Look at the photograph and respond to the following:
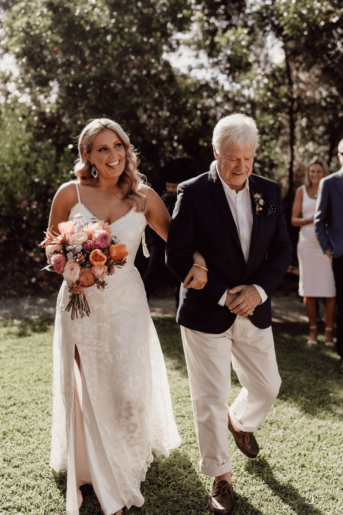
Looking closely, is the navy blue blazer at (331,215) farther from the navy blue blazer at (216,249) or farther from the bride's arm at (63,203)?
the bride's arm at (63,203)

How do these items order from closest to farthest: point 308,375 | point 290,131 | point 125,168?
point 125,168 → point 308,375 → point 290,131

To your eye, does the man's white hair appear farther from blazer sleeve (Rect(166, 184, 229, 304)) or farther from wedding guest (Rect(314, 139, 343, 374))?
wedding guest (Rect(314, 139, 343, 374))

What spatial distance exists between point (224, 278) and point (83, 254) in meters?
0.93

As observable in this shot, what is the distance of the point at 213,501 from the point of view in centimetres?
292

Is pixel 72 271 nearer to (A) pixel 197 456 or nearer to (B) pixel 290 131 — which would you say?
(A) pixel 197 456

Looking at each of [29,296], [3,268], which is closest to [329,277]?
[29,296]

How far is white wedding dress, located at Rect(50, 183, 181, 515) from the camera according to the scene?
2904 mm

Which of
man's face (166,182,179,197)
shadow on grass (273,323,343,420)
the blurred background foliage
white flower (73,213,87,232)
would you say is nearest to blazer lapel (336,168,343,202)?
shadow on grass (273,323,343,420)

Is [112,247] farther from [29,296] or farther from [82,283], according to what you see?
[29,296]

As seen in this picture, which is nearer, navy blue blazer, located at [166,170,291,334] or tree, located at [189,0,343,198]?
navy blue blazer, located at [166,170,291,334]

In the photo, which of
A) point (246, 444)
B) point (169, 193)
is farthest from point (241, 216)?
point (169, 193)

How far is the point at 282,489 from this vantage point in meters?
3.14

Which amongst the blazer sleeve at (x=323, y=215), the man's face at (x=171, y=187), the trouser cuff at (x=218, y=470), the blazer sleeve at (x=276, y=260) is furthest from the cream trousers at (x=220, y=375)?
the man's face at (x=171, y=187)

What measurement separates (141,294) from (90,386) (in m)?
0.69
